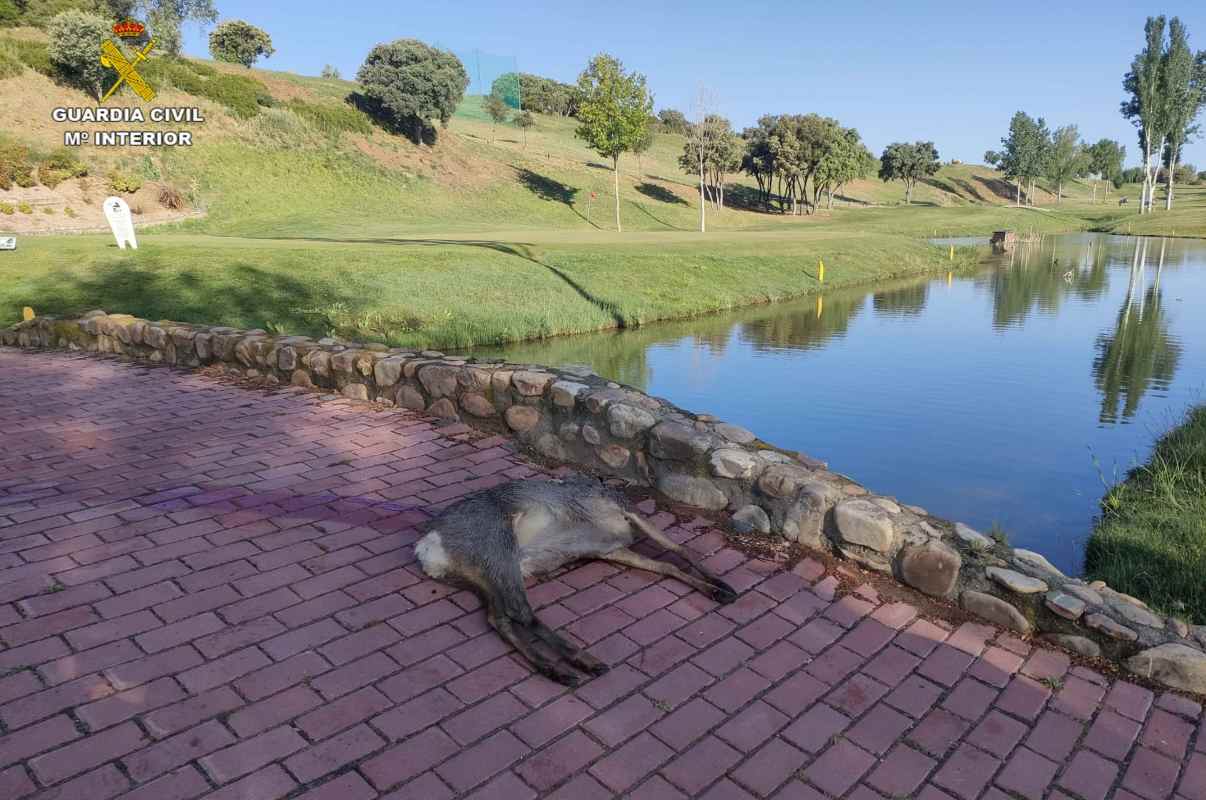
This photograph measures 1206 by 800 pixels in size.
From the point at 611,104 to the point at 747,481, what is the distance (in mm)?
38058

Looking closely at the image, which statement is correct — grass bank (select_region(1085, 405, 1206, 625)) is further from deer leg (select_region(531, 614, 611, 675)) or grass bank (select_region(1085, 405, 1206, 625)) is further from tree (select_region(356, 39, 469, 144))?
tree (select_region(356, 39, 469, 144))

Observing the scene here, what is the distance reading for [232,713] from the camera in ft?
8.02

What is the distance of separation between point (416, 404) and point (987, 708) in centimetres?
430

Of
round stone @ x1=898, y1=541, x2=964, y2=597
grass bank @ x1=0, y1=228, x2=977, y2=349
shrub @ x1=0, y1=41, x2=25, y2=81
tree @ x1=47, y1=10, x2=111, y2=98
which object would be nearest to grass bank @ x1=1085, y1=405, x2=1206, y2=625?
round stone @ x1=898, y1=541, x2=964, y2=597

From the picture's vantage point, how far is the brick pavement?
226 cm

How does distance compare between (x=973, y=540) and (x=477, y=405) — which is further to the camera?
(x=477, y=405)

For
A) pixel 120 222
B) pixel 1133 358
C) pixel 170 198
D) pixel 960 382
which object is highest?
pixel 170 198

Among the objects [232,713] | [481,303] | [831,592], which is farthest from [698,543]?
[481,303]

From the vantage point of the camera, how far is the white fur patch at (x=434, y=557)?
3.28m

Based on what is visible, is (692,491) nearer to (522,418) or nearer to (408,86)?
(522,418)

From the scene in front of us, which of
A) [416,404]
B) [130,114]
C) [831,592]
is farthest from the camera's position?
[130,114]

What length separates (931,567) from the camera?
3.31m

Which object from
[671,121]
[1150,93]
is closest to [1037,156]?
[1150,93]

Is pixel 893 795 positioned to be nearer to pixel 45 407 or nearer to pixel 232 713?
pixel 232 713
